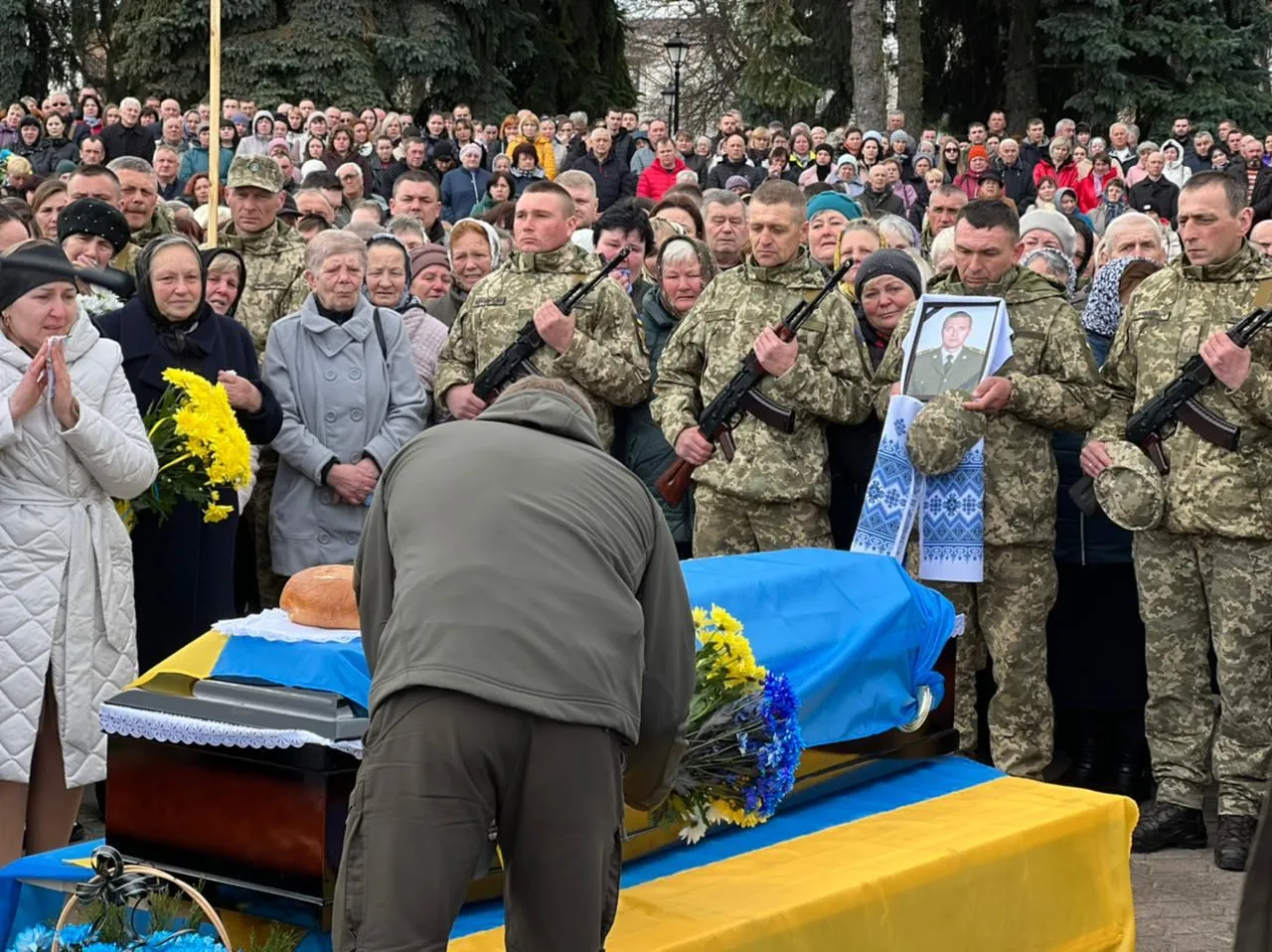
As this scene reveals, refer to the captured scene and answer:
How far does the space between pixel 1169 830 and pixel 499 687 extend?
4.05m

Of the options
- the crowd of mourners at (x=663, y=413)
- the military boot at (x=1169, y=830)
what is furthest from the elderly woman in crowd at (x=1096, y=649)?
the military boot at (x=1169, y=830)

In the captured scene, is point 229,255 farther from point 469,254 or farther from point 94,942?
point 94,942

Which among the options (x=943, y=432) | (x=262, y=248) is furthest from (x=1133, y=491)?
(x=262, y=248)

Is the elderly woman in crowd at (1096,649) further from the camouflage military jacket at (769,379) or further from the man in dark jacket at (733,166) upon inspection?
the man in dark jacket at (733,166)

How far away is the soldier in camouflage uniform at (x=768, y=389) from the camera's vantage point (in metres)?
6.89

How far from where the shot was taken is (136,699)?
4184 millimetres

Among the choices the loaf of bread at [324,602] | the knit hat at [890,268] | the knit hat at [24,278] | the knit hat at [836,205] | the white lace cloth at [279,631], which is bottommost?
the white lace cloth at [279,631]

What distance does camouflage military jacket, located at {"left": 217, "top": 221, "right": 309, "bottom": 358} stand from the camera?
825cm

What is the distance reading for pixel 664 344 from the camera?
797 centimetres

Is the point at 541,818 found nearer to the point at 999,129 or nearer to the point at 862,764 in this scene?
the point at 862,764

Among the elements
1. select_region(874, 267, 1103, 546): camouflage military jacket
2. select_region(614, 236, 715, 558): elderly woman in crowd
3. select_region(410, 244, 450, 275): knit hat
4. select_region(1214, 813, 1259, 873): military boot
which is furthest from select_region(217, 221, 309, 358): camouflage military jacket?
select_region(1214, 813, 1259, 873): military boot

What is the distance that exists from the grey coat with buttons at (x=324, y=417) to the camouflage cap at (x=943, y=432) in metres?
2.07

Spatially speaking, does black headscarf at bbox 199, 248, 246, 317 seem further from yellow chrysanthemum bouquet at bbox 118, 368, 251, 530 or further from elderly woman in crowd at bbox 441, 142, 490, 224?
elderly woman in crowd at bbox 441, 142, 490, 224

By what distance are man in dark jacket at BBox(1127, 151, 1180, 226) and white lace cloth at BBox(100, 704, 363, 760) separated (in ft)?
47.7
